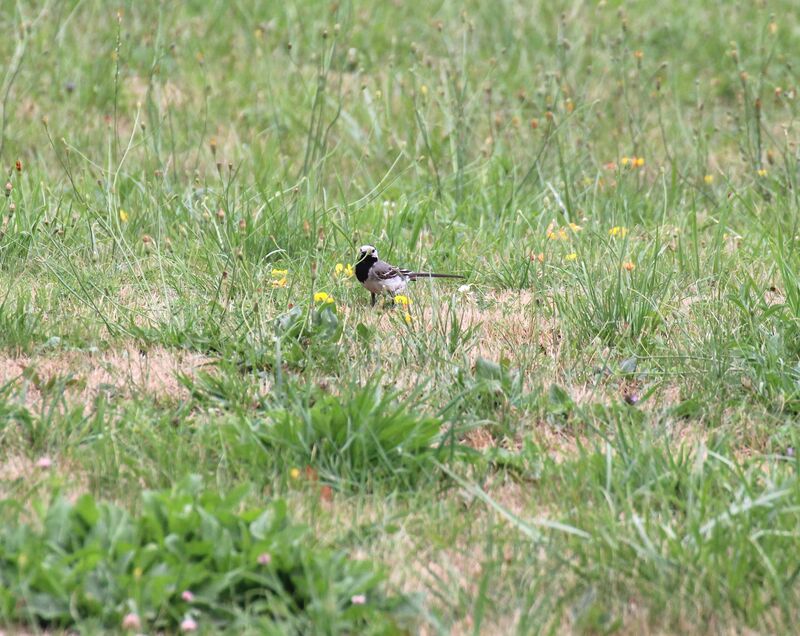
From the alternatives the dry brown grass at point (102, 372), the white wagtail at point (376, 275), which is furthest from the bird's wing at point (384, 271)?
the dry brown grass at point (102, 372)

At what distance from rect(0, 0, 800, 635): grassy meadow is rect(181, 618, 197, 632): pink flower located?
4 cm

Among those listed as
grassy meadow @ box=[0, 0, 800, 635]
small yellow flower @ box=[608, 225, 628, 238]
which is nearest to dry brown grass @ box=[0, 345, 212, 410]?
grassy meadow @ box=[0, 0, 800, 635]

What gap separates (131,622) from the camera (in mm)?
2678

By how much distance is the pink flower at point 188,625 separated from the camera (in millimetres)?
2721

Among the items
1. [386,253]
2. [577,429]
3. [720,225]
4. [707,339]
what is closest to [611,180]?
[720,225]

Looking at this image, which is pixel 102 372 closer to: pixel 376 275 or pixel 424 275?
pixel 376 275

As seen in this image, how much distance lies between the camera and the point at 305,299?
191 inches

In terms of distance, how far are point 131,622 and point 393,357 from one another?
1828 mm

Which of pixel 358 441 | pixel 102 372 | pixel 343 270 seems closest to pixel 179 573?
pixel 358 441

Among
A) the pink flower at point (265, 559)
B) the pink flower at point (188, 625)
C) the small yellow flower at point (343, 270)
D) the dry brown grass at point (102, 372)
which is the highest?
the pink flower at point (265, 559)

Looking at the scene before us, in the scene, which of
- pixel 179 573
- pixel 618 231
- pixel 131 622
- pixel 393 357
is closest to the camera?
pixel 131 622

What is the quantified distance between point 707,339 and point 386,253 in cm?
168

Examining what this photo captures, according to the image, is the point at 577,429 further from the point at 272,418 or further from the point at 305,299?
the point at 305,299

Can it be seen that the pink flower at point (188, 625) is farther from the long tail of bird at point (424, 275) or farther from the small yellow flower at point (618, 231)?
the small yellow flower at point (618, 231)
